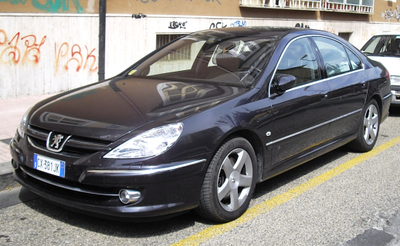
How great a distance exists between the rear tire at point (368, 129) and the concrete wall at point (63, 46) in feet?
18.7

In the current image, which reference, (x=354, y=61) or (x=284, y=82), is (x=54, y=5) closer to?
(x=354, y=61)

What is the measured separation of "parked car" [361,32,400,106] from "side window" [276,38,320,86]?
428 cm

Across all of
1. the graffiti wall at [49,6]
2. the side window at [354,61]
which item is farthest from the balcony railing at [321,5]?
the side window at [354,61]

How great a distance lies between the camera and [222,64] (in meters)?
4.78

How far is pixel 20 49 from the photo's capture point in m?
8.60

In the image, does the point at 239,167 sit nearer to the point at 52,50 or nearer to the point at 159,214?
the point at 159,214

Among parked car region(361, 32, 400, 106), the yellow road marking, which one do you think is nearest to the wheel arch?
the yellow road marking

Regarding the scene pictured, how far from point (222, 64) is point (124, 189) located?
1865mm

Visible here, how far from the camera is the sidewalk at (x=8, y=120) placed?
498cm

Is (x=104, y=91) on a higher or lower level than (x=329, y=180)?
higher

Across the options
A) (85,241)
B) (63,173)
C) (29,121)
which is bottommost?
(85,241)

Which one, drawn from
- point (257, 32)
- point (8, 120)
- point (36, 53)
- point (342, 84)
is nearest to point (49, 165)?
point (257, 32)

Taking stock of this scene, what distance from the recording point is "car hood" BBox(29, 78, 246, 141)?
361cm

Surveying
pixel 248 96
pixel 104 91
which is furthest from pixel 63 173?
pixel 248 96
